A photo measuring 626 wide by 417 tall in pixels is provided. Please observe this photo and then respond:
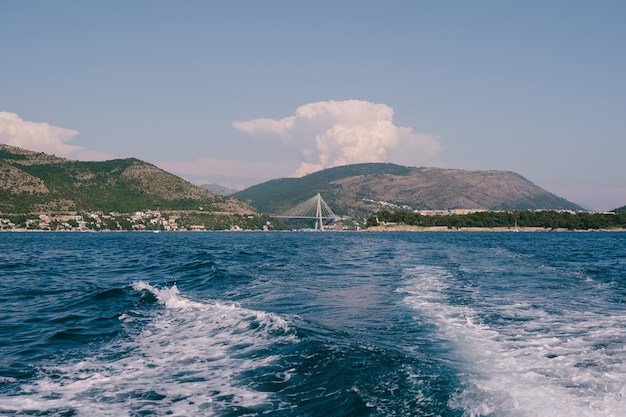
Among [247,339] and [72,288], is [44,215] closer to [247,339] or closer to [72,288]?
[72,288]

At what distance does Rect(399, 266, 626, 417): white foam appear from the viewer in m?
9.44

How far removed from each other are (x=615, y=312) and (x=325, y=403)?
1445cm

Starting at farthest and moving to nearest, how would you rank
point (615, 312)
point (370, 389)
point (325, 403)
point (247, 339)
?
point (615, 312), point (247, 339), point (370, 389), point (325, 403)

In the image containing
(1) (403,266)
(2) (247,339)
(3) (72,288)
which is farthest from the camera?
(1) (403,266)

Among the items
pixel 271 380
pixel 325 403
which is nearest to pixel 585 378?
pixel 325 403

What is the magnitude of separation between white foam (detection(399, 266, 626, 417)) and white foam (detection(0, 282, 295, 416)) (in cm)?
454

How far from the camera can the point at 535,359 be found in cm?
1262

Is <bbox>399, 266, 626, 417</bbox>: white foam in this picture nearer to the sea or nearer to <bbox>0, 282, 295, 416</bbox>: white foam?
the sea

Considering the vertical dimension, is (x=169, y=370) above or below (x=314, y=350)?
below

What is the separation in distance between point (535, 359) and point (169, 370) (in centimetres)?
878

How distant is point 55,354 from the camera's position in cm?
1331

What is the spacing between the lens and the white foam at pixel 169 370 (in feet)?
31.5

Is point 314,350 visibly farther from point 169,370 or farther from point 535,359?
point 535,359

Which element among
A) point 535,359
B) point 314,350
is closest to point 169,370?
point 314,350
